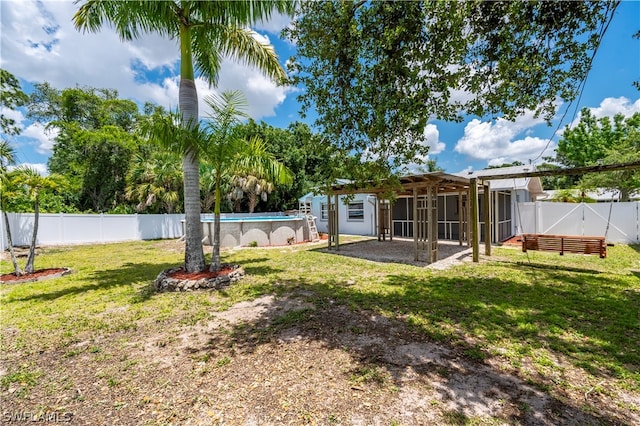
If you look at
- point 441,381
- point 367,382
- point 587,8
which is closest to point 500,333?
point 441,381

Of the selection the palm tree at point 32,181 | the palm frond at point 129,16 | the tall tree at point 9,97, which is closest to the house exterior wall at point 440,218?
Result: the palm frond at point 129,16

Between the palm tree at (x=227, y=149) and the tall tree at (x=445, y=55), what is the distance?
3024 mm

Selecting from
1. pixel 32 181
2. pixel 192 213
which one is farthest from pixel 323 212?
pixel 32 181

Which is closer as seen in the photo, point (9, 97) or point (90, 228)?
point (9, 97)

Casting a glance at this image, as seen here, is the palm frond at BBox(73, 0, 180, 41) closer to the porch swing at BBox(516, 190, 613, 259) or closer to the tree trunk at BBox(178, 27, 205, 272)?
the tree trunk at BBox(178, 27, 205, 272)

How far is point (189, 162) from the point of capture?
657cm

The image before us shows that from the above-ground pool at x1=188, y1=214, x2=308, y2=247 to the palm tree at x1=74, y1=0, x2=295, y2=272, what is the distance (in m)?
6.11

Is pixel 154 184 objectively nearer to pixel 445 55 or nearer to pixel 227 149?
pixel 227 149

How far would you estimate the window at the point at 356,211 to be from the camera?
1738 cm

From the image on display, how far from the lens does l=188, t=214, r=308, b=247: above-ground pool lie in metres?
12.9

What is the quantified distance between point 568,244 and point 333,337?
9529 mm

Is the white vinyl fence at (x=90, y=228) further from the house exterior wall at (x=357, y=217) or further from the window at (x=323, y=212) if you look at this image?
the house exterior wall at (x=357, y=217)

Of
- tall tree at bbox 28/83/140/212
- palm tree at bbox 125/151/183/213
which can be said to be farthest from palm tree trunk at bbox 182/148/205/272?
tall tree at bbox 28/83/140/212

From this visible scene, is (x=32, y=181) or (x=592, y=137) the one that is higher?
(x=592, y=137)
